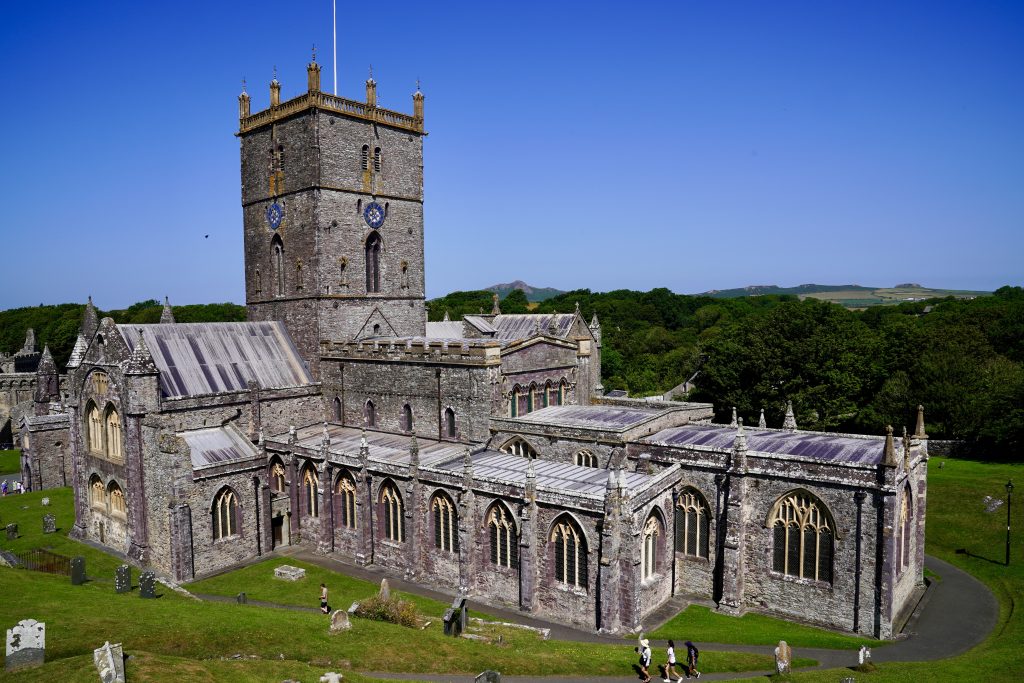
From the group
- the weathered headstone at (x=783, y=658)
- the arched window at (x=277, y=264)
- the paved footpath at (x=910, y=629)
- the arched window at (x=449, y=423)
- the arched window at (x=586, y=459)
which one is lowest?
the paved footpath at (x=910, y=629)

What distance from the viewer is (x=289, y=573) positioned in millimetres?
33906

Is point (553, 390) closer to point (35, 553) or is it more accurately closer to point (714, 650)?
point (714, 650)

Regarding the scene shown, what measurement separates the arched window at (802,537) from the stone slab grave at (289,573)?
22.8 m

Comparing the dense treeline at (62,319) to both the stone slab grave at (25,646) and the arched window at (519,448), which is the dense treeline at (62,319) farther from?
the stone slab grave at (25,646)

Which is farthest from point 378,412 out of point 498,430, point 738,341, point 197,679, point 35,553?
point 738,341

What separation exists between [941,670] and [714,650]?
7518 mm

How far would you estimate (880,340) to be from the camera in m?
65.9

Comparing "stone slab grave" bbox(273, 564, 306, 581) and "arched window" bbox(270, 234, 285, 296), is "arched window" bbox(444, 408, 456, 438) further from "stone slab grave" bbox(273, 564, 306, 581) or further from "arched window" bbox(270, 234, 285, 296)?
"arched window" bbox(270, 234, 285, 296)

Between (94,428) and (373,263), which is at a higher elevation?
(373,263)

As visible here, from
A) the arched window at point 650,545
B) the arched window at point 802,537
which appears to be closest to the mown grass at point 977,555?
the arched window at point 802,537

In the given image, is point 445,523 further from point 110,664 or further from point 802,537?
point 110,664

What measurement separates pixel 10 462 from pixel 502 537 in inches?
2419

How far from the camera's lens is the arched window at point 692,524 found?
31328 millimetres

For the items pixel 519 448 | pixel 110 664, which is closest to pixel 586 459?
pixel 519 448
